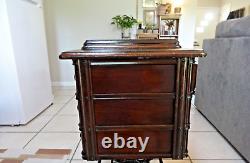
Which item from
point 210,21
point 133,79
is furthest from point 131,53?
point 210,21

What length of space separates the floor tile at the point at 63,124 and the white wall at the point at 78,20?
174 centimetres

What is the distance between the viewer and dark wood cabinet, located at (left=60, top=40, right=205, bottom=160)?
30.7 inches

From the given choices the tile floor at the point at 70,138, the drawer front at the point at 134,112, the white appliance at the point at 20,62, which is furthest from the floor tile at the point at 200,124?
the white appliance at the point at 20,62

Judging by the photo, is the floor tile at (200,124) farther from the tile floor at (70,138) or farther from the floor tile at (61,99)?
the floor tile at (61,99)

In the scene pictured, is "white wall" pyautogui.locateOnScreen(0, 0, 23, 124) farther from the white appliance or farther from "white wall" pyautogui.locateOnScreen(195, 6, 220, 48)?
"white wall" pyautogui.locateOnScreen(195, 6, 220, 48)

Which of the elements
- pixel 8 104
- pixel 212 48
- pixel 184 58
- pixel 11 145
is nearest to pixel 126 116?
pixel 184 58

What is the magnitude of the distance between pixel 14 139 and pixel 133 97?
1.50m

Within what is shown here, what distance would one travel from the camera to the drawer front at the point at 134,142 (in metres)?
0.87

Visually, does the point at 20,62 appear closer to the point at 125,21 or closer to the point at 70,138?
the point at 70,138

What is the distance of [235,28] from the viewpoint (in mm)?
1576

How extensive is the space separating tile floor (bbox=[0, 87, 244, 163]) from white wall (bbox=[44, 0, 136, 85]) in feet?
5.35

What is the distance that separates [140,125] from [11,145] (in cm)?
139

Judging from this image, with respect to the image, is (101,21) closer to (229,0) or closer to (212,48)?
(212,48)

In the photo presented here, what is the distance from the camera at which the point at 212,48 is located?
1.97 meters
